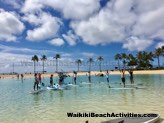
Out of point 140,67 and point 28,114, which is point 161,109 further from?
point 140,67

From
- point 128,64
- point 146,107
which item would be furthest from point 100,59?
point 146,107

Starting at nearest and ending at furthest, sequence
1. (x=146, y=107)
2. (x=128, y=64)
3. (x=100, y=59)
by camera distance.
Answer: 1. (x=146, y=107)
2. (x=128, y=64)
3. (x=100, y=59)

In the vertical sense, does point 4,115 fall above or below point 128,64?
below

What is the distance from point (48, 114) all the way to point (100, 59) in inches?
6815

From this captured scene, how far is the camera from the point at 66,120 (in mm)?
16219

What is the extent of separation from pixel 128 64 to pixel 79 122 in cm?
13185

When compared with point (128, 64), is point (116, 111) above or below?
below

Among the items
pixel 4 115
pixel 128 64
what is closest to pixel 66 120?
pixel 4 115

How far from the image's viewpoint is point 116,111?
59.7ft

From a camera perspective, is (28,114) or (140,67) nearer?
(28,114)

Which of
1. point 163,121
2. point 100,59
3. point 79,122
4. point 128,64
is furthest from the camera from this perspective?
point 100,59

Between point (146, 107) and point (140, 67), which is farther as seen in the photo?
point (140, 67)

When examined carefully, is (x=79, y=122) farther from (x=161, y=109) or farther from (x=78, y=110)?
(x=161, y=109)

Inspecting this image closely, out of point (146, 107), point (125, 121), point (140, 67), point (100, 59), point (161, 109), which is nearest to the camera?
point (125, 121)
